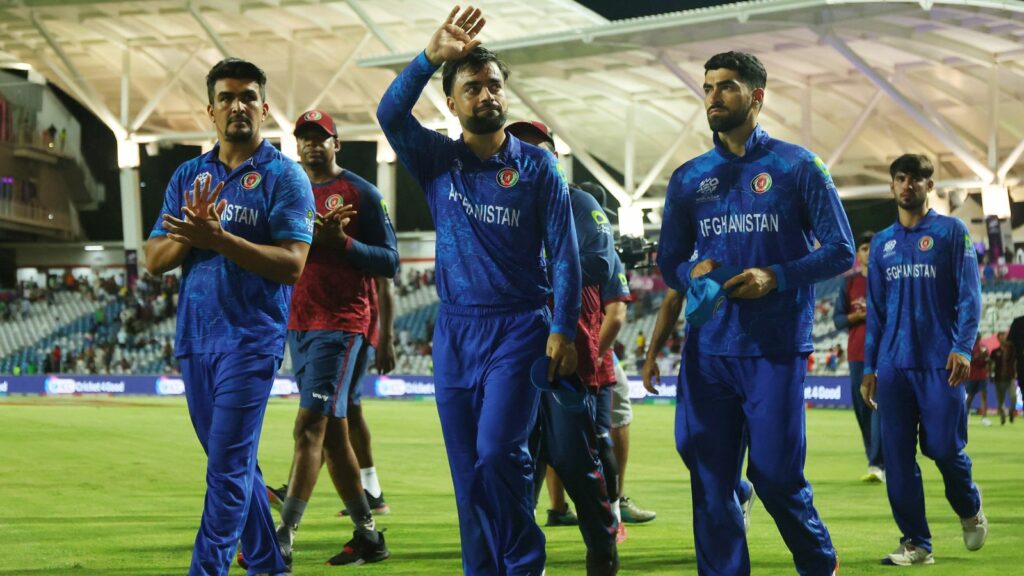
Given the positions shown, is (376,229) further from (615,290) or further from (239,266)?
(239,266)

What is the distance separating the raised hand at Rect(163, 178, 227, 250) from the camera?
550cm

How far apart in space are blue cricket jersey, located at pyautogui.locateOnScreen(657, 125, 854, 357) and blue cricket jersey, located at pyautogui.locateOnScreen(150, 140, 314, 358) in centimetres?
163

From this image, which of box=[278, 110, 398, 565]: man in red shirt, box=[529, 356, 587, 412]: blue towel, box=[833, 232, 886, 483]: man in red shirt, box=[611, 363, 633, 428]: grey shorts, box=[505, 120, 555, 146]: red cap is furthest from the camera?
box=[833, 232, 886, 483]: man in red shirt

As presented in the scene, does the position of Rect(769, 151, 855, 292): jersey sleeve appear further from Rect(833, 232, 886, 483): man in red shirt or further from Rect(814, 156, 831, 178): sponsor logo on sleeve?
Rect(833, 232, 886, 483): man in red shirt

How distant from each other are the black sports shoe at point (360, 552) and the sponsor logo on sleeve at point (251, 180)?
2598 millimetres

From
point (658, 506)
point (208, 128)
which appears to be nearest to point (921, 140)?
point (208, 128)

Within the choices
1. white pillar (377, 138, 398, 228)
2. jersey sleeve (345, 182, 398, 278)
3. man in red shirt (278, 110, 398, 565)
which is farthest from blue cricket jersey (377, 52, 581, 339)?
white pillar (377, 138, 398, 228)

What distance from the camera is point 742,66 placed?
587 centimetres

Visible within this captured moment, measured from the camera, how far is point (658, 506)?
1123 cm

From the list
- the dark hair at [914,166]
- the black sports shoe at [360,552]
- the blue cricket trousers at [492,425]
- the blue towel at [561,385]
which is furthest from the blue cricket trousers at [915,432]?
the blue cricket trousers at [492,425]

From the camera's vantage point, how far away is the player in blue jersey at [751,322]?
570 centimetres

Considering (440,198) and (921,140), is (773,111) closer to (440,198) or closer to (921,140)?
(921,140)

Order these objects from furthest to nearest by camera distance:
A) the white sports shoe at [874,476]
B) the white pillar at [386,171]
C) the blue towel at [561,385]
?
the white pillar at [386,171] < the white sports shoe at [874,476] < the blue towel at [561,385]

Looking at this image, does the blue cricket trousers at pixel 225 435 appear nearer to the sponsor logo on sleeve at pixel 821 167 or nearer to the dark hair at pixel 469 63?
the dark hair at pixel 469 63
